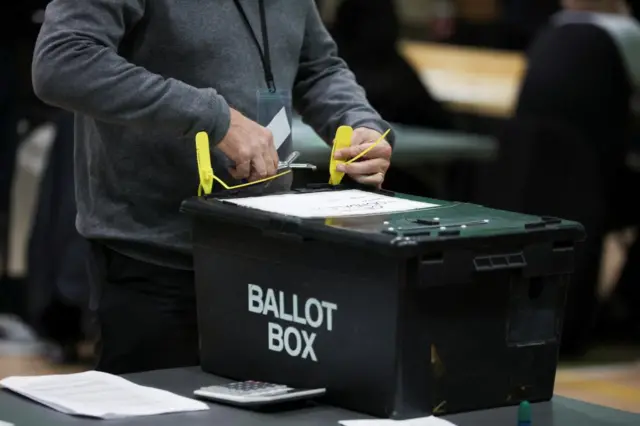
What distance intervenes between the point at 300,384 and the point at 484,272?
312 millimetres

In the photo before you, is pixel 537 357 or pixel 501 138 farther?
pixel 501 138

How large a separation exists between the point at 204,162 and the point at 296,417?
0.43 meters

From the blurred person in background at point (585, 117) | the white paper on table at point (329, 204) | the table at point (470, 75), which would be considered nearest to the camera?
the white paper on table at point (329, 204)

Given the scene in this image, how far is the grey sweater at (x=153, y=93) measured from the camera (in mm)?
2150

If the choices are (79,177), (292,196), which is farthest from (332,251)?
(79,177)

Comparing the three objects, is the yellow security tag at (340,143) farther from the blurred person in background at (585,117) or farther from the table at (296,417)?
the blurred person in background at (585,117)

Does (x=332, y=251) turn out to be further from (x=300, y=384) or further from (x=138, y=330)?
(x=138, y=330)

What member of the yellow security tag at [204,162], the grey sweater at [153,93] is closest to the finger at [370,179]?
the grey sweater at [153,93]

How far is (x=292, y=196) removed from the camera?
220 centimetres

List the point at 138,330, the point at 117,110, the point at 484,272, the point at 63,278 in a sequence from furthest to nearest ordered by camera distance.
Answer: the point at 63,278
the point at 138,330
the point at 117,110
the point at 484,272

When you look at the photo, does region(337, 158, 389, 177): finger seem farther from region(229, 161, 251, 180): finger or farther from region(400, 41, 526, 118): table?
region(400, 41, 526, 118): table

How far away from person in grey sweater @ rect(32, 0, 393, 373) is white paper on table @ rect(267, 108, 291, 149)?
0.07ft

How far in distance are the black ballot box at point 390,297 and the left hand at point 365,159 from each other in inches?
6.4

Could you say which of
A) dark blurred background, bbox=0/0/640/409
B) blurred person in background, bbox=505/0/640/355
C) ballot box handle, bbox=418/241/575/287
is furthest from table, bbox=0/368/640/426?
blurred person in background, bbox=505/0/640/355
